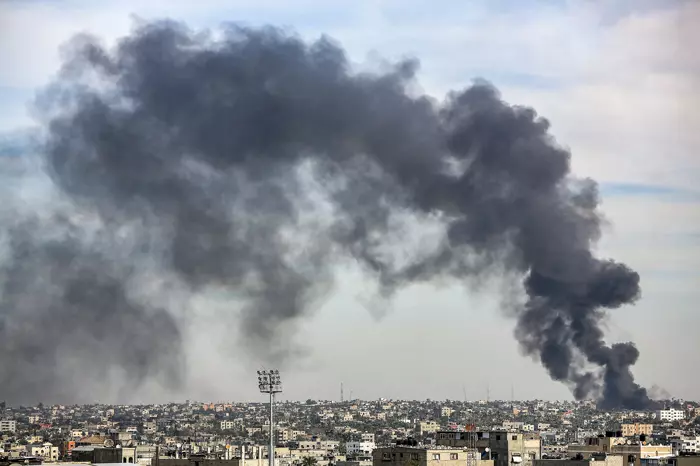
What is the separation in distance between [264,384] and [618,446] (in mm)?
40178

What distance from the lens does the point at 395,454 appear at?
294 ft

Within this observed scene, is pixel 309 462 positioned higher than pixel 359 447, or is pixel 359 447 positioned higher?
pixel 359 447

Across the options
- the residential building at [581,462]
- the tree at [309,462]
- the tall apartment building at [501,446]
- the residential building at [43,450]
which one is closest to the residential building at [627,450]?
the residential building at [581,462]

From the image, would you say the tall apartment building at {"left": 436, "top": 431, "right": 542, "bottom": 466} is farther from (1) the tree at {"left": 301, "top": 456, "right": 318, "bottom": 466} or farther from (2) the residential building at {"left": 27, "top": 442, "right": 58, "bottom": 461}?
(2) the residential building at {"left": 27, "top": 442, "right": 58, "bottom": 461}

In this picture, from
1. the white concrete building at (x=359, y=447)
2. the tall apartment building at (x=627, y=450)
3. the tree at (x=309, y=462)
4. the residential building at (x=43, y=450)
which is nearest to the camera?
the tall apartment building at (x=627, y=450)

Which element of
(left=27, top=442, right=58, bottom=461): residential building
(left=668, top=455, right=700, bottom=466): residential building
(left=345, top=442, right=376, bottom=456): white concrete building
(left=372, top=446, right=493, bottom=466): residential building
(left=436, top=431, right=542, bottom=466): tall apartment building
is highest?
(left=345, top=442, right=376, bottom=456): white concrete building

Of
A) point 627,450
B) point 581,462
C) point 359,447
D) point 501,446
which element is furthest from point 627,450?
point 359,447

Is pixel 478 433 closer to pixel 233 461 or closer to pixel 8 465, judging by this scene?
pixel 233 461

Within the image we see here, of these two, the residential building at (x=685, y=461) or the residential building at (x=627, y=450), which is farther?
the residential building at (x=627, y=450)

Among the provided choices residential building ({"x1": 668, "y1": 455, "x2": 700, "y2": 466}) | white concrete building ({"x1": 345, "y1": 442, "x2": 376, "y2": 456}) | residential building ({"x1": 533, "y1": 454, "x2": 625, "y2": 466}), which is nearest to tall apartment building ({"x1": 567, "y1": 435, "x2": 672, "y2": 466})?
residential building ({"x1": 533, "y1": 454, "x2": 625, "y2": 466})

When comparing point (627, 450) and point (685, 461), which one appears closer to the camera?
point (685, 461)

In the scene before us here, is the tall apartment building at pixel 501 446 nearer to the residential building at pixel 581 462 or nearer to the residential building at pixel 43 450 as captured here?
the residential building at pixel 581 462

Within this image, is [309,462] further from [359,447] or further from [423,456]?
[359,447]

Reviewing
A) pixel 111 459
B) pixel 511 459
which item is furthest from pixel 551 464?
pixel 111 459
